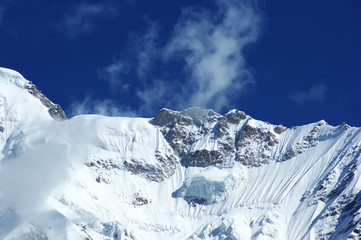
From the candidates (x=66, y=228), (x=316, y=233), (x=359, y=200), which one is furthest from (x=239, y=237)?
(x=66, y=228)

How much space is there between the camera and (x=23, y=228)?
197125mm

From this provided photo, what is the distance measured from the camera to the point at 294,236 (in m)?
200

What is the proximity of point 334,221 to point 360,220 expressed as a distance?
12.5 metres

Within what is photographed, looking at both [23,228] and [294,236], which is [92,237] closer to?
[23,228]

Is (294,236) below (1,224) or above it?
above

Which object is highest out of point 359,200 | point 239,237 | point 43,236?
point 359,200

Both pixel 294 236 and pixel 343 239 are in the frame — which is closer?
pixel 343 239

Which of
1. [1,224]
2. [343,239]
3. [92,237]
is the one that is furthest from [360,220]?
[1,224]

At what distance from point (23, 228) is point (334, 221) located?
86519mm

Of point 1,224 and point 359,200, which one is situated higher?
point 359,200

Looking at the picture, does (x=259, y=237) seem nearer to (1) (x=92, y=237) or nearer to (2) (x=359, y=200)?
(2) (x=359, y=200)

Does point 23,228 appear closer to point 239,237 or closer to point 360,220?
point 239,237

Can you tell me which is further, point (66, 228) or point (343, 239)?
point (66, 228)

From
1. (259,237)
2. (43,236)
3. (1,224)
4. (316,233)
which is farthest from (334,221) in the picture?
(1,224)
